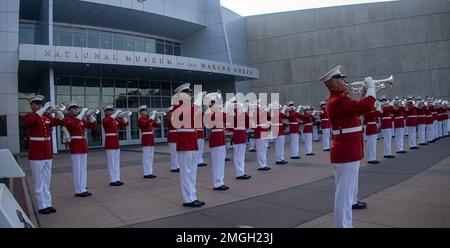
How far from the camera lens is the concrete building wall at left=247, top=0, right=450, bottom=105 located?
27.4m

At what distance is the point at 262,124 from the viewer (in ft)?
36.6

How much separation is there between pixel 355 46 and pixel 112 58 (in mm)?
20374

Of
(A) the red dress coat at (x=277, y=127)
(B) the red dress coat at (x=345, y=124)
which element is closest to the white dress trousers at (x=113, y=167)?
(A) the red dress coat at (x=277, y=127)

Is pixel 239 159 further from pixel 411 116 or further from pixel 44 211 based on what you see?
pixel 411 116

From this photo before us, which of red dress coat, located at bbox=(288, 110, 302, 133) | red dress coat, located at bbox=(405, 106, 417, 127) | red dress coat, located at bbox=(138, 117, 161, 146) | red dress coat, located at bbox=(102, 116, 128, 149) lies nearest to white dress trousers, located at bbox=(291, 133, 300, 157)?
red dress coat, located at bbox=(288, 110, 302, 133)

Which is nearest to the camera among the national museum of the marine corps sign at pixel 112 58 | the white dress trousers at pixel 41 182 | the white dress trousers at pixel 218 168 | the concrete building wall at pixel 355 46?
the white dress trousers at pixel 41 182

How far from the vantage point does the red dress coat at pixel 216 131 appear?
26.4 ft

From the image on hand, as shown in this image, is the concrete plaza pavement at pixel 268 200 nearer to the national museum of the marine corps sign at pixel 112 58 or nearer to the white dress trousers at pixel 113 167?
the white dress trousers at pixel 113 167

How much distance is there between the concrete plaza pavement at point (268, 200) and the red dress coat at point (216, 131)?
109 centimetres

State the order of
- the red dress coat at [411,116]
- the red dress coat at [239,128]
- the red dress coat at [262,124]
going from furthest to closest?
the red dress coat at [411,116]
the red dress coat at [262,124]
the red dress coat at [239,128]

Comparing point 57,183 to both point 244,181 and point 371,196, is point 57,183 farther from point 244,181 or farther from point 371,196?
point 371,196

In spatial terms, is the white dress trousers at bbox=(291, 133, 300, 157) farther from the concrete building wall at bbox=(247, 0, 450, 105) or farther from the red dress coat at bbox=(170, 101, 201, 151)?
the concrete building wall at bbox=(247, 0, 450, 105)

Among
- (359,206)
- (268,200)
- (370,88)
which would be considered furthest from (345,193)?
(268,200)
